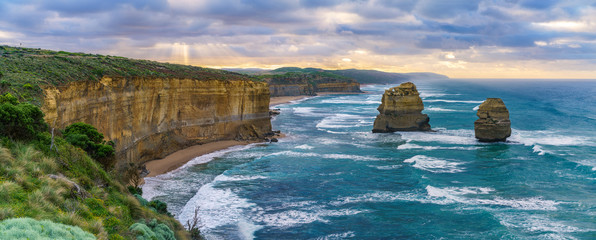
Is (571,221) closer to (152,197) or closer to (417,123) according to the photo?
(152,197)

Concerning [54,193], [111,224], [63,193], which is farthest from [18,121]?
[111,224]

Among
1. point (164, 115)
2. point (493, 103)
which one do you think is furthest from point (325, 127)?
point (164, 115)

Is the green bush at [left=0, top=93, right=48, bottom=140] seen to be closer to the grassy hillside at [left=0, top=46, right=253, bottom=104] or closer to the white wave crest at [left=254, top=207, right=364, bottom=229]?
the grassy hillside at [left=0, top=46, right=253, bottom=104]

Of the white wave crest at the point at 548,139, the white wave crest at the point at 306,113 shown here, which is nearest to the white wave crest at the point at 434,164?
the white wave crest at the point at 548,139

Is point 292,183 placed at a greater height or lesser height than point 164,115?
lesser

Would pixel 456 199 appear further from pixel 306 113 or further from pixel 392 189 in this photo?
pixel 306 113

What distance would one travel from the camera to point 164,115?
4075cm

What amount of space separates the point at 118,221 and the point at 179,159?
26.4m

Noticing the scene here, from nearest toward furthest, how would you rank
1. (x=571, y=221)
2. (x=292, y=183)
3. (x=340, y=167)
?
(x=571, y=221) → (x=292, y=183) → (x=340, y=167)

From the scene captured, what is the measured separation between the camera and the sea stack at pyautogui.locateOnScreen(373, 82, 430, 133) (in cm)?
5491

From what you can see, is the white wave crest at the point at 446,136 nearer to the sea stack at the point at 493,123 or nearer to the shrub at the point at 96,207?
the sea stack at the point at 493,123

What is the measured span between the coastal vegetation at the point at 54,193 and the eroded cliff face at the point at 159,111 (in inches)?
184

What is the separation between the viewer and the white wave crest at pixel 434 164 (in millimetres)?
35469

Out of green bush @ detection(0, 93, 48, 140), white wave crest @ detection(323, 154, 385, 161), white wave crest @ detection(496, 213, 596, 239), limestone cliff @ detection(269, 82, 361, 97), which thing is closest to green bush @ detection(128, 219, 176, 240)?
green bush @ detection(0, 93, 48, 140)
